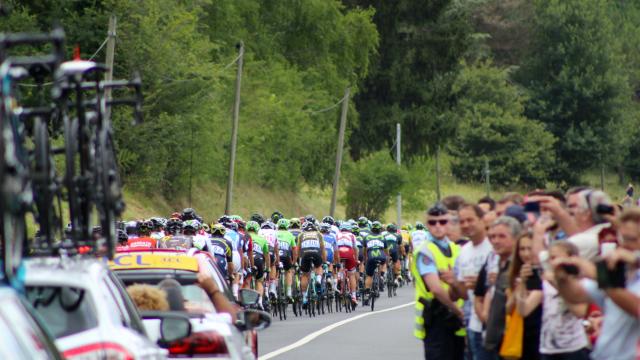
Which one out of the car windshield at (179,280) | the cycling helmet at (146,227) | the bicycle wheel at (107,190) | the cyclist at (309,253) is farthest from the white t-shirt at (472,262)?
the cyclist at (309,253)

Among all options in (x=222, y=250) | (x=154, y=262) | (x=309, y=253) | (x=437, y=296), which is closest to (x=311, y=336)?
(x=222, y=250)

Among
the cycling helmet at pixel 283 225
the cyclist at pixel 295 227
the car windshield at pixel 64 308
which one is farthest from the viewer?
the cyclist at pixel 295 227

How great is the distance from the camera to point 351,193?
80812mm

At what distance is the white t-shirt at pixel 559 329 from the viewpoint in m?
11.8

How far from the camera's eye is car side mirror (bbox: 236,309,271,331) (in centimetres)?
1303

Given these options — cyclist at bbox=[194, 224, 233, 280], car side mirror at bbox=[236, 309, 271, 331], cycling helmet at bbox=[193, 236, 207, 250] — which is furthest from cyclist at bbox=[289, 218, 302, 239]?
car side mirror at bbox=[236, 309, 271, 331]

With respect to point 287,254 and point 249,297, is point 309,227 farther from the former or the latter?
point 249,297

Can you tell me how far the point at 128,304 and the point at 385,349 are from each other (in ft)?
44.3

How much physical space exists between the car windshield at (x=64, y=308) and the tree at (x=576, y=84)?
365 feet

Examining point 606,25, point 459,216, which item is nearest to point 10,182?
point 459,216

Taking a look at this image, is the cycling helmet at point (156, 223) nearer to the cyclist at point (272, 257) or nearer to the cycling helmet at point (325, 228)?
the cyclist at point (272, 257)

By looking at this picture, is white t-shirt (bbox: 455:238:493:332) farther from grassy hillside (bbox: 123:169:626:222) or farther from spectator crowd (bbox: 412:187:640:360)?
grassy hillside (bbox: 123:169:626:222)

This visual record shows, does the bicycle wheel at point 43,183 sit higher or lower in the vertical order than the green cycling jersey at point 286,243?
higher

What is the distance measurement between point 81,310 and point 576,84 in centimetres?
11534
